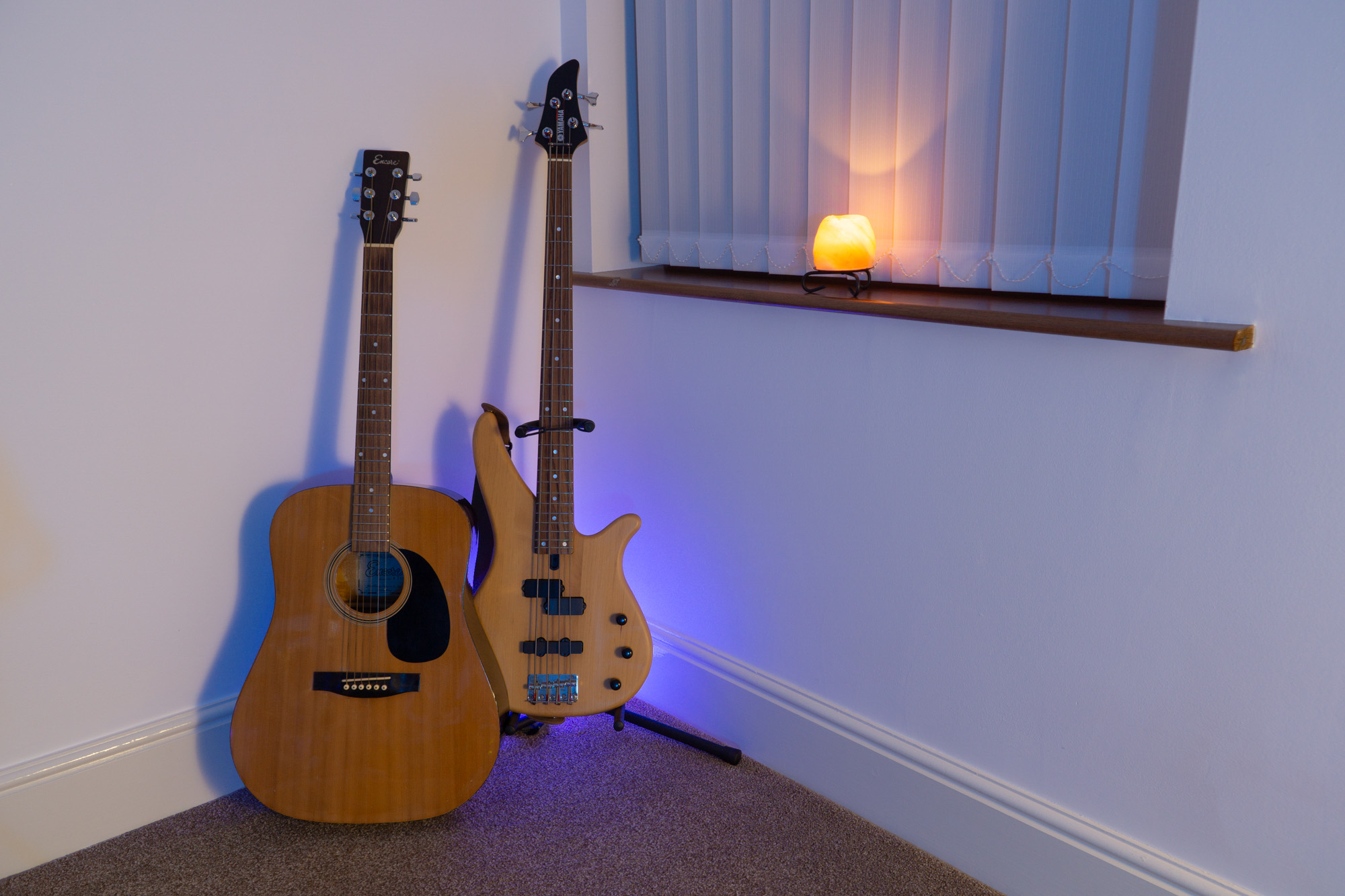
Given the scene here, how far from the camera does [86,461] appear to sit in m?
1.50

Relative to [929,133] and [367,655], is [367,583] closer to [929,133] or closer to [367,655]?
[367,655]

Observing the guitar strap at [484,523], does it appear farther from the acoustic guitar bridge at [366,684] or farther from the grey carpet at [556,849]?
the grey carpet at [556,849]

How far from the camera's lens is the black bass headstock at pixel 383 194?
5.11 feet

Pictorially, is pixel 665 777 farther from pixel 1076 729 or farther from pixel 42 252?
pixel 42 252

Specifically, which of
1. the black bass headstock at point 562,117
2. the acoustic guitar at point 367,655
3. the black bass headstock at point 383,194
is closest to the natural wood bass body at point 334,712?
the acoustic guitar at point 367,655

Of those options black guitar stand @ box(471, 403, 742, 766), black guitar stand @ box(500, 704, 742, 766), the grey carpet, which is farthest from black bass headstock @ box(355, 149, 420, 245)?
the grey carpet

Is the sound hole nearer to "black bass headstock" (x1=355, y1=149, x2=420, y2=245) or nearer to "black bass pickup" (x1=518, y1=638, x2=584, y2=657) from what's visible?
"black bass pickup" (x1=518, y1=638, x2=584, y2=657)

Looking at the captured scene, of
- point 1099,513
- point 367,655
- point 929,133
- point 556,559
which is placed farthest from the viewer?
point 556,559

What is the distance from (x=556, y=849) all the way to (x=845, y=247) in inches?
44.7

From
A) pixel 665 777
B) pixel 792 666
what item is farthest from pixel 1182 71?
pixel 665 777

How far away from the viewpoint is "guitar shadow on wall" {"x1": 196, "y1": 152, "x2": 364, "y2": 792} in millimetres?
1688

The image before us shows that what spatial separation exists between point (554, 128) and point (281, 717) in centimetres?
116

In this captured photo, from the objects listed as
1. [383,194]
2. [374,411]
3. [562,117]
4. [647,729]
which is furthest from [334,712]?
[562,117]

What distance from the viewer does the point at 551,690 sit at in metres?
1.67
